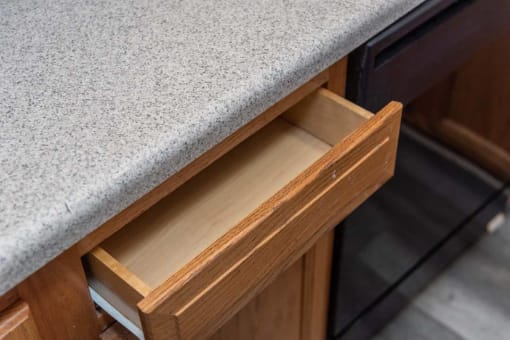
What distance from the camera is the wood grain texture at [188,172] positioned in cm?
61

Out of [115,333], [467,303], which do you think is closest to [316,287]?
[115,333]

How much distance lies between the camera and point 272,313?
Answer: 88 cm

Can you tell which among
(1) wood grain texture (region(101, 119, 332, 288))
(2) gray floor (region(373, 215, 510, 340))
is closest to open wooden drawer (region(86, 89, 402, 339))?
(1) wood grain texture (region(101, 119, 332, 288))

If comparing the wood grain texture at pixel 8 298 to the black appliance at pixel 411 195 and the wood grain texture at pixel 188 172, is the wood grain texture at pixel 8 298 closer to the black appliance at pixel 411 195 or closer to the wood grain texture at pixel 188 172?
the wood grain texture at pixel 188 172

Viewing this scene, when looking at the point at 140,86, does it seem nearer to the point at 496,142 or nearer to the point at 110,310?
the point at 110,310

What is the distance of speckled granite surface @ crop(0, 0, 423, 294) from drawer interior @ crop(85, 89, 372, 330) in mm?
87

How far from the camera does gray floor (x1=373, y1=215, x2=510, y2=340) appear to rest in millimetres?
1343

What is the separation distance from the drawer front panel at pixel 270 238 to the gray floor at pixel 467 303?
2.23 feet

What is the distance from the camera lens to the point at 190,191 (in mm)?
785

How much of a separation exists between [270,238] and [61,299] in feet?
0.65

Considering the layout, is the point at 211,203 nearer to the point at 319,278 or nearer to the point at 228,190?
the point at 228,190

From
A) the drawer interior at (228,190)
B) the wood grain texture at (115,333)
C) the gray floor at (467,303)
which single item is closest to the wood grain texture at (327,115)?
the drawer interior at (228,190)

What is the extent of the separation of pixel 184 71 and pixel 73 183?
0.17m

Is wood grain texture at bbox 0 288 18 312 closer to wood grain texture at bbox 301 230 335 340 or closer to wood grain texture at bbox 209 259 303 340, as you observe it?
wood grain texture at bbox 209 259 303 340
